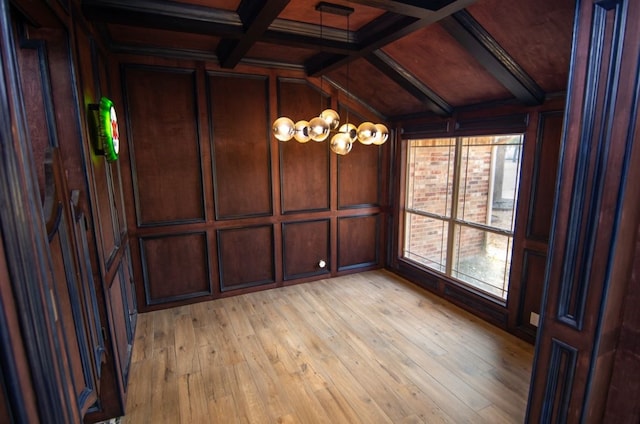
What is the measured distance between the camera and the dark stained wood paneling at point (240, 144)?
12.4ft

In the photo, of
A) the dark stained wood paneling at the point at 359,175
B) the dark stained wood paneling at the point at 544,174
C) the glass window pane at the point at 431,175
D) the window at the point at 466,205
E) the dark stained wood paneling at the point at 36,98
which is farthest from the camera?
the dark stained wood paneling at the point at 359,175

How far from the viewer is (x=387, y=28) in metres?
2.68

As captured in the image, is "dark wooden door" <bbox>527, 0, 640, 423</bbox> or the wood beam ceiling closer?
"dark wooden door" <bbox>527, 0, 640, 423</bbox>

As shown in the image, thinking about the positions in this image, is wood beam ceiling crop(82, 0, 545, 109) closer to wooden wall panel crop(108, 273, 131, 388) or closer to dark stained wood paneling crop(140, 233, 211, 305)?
wooden wall panel crop(108, 273, 131, 388)

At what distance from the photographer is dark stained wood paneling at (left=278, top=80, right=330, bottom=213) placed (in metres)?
4.06

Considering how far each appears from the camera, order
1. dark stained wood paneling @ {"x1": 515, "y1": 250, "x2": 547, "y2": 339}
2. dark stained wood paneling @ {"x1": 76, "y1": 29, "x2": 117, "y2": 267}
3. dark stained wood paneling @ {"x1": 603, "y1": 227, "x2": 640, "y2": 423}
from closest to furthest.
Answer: dark stained wood paneling @ {"x1": 603, "y1": 227, "x2": 640, "y2": 423}
dark stained wood paneling @ {"x1": 76, "y1": 29, "x2": 117, "y2": 267}
dark stained wood paneling @ {"x1": 515, "y1": 250, "x2": 547, "y2": 339}

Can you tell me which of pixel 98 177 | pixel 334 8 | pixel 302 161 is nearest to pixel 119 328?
pixel 98 177

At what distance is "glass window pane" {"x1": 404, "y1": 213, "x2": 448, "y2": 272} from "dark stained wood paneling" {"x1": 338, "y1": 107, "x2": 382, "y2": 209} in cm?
64

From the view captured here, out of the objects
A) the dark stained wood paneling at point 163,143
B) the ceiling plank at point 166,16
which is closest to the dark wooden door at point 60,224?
the ceiling plank at point 166,16

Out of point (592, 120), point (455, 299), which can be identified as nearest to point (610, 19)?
point (592, 120)

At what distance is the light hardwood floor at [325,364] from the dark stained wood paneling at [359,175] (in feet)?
4.58

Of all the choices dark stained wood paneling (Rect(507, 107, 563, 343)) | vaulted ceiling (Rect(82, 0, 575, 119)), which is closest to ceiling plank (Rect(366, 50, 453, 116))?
vaulted ceiling (Rect(82, 0, 575, 119))

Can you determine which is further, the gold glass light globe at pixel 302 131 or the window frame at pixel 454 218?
the window frame at pixel 454 218

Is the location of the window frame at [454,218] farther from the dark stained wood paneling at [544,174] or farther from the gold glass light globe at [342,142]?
the gold glass light globe at [342,142]
